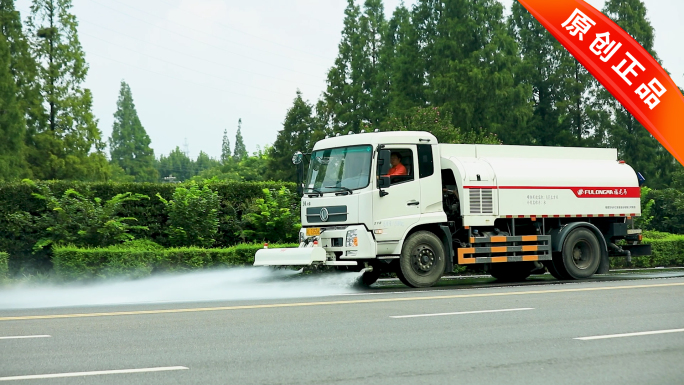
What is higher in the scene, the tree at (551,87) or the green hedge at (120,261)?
the tree at (551,87)

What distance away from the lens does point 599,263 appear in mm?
20047

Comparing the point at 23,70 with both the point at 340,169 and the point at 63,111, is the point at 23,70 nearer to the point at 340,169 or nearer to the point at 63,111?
the point at 63,111

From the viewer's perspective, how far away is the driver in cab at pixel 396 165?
17.0 metres

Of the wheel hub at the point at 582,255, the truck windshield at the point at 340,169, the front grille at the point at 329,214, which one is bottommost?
the wheel hub at the point at 582,255

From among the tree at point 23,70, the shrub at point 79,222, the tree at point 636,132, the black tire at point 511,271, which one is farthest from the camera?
the tree at point 636,132

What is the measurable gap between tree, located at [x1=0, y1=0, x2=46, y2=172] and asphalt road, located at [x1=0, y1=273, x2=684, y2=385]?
3336cm

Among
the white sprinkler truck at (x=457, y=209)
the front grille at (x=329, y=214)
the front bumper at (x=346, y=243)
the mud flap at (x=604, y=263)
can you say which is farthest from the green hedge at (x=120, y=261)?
the mud flap at (x=604, y=263)

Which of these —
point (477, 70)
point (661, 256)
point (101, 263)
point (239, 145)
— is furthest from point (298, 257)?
point (239, 145)

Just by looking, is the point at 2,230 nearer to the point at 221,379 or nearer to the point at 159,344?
the point at 159,344

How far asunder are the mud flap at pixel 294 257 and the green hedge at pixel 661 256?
41.3 ft

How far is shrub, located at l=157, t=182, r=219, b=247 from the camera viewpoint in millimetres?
22078

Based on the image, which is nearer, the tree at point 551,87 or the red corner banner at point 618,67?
the red corner banner at point 618,67

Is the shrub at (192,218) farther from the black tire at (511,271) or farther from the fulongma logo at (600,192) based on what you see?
the fulongma logo at (600,192)

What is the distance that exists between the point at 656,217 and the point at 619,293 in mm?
21845
